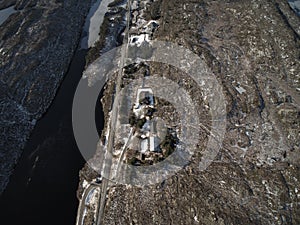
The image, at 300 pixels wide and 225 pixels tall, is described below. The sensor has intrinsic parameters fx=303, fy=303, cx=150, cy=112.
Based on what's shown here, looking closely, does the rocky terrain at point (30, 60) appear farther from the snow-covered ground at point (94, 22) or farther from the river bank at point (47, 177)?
the river bank at point (47, 177)

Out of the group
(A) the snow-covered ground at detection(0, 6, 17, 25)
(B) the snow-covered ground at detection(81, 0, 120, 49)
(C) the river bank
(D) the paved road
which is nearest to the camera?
(D) the paved road

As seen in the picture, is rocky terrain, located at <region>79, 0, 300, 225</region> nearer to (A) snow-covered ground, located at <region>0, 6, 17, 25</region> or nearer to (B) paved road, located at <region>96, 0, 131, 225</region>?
(B) paved road, located at <region>96, 0, 131, 225</region>

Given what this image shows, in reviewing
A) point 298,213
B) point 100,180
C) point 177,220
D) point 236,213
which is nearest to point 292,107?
point 298,213

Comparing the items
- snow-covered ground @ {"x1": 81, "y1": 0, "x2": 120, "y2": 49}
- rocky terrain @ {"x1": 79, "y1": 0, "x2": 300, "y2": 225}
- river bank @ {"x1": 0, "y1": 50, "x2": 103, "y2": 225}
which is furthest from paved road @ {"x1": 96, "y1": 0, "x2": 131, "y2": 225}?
snow-covered ground @ {"x1": 81, "y1": 0, "x2": 120, "y2": 49}

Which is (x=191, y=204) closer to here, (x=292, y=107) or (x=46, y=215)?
(x=46, y=215)

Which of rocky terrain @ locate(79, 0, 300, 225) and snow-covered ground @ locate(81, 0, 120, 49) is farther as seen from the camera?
snow-covered ground @ locate(81, 0, 120, 49)

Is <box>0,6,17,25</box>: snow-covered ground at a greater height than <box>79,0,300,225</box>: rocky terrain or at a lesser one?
greater

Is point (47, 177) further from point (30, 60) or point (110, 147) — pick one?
point (30, 60)

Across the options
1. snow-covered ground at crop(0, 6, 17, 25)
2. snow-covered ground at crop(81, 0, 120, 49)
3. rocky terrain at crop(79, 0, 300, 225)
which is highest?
snow-covered ground at crop(0, 6, 17, 25)
